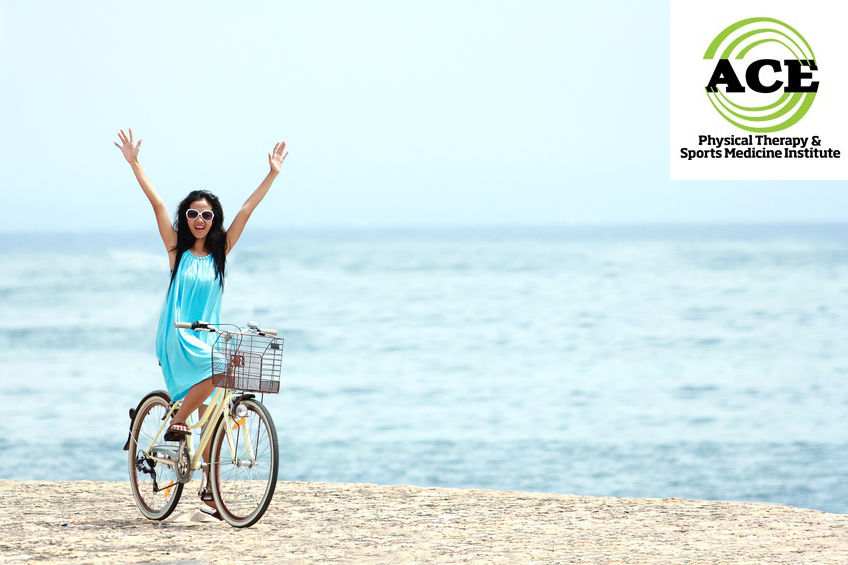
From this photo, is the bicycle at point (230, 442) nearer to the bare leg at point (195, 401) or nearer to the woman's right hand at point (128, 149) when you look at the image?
the bare leg at point (195, 401)

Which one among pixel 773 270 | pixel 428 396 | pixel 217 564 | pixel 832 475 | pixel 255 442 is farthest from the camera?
pixel 773 270

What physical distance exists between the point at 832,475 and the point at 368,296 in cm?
3384

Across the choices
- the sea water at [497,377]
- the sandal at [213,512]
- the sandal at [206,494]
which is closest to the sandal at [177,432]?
the sandal at [206,494]

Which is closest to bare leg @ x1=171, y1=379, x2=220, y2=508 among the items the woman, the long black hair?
the woman

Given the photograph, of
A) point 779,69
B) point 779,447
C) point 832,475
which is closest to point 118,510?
point 832,475

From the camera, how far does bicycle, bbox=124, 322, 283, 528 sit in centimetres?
575

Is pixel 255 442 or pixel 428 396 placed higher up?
pixel 255 442

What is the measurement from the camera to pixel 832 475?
1434cm

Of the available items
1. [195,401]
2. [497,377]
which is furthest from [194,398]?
[497,377]

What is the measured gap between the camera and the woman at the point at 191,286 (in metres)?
6.00

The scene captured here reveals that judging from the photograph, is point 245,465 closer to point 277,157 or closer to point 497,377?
point 277,157

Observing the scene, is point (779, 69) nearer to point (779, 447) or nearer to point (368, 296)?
point (779, 447)

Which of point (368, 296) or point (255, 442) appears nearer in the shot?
point (255, 442)

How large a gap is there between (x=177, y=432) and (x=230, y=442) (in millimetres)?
312
